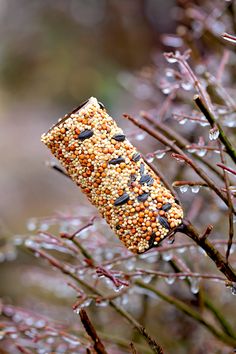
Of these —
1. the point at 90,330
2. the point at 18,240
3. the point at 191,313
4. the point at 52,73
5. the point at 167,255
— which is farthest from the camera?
the point at 52,73

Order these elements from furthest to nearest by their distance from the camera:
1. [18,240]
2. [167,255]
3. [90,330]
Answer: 1. [18,240]
2. [167,255]
3. [90,330]

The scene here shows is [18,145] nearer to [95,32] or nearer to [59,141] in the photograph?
[95,32]

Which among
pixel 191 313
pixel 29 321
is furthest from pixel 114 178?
pixel 29 321

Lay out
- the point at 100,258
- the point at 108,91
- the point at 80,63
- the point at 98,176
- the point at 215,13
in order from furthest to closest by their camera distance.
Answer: the point at 80,63 < the point at 108,91 < the point at 215,13 < the point at 100,258 < the point at 98,176

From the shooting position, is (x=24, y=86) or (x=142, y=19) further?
(x=24, y=86)

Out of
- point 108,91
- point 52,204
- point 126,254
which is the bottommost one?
point 52,204

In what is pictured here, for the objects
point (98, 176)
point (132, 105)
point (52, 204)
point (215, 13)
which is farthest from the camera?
point (132, 105)

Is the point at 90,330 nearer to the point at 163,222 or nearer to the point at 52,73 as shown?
the point at 163,222

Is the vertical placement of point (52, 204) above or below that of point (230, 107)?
below

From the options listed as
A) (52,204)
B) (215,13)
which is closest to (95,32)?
(52,204)
